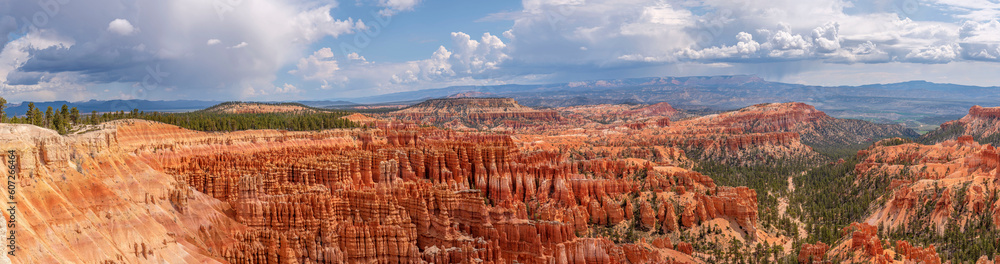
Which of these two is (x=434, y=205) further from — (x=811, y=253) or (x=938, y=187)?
(x=938, y=187)

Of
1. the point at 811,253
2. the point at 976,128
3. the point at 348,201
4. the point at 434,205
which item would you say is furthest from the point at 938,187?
the point at 976,128

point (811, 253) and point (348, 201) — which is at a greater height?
point (348, 201)

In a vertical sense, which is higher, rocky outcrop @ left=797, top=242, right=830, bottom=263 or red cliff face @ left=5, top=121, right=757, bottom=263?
red cliff face @ left=5, top=121, right=757, bottom=263

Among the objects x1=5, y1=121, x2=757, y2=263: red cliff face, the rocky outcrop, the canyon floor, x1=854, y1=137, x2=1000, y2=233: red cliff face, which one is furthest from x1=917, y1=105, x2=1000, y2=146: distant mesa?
the rocky outcrop

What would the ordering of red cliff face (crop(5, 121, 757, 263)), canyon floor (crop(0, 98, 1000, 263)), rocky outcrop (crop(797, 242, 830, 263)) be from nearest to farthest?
canyon floor (crop(0, 98, 1000, 263)) < red cliff face (crop(5, 121, 757, 263)) < rocky outcrop (crop(797, 242, 830, 263))

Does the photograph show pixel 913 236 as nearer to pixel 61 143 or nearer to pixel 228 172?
pixel 228 172

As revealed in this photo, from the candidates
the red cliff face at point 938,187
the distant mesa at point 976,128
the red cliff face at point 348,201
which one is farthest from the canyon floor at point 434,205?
the distant mesa at point 976,128

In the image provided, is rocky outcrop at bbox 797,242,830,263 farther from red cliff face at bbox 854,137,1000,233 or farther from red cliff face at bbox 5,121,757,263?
red cliff face at bbox 854,137,1000,233

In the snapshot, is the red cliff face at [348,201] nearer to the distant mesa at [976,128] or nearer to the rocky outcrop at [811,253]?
the rocky outcrop at [811,253]
